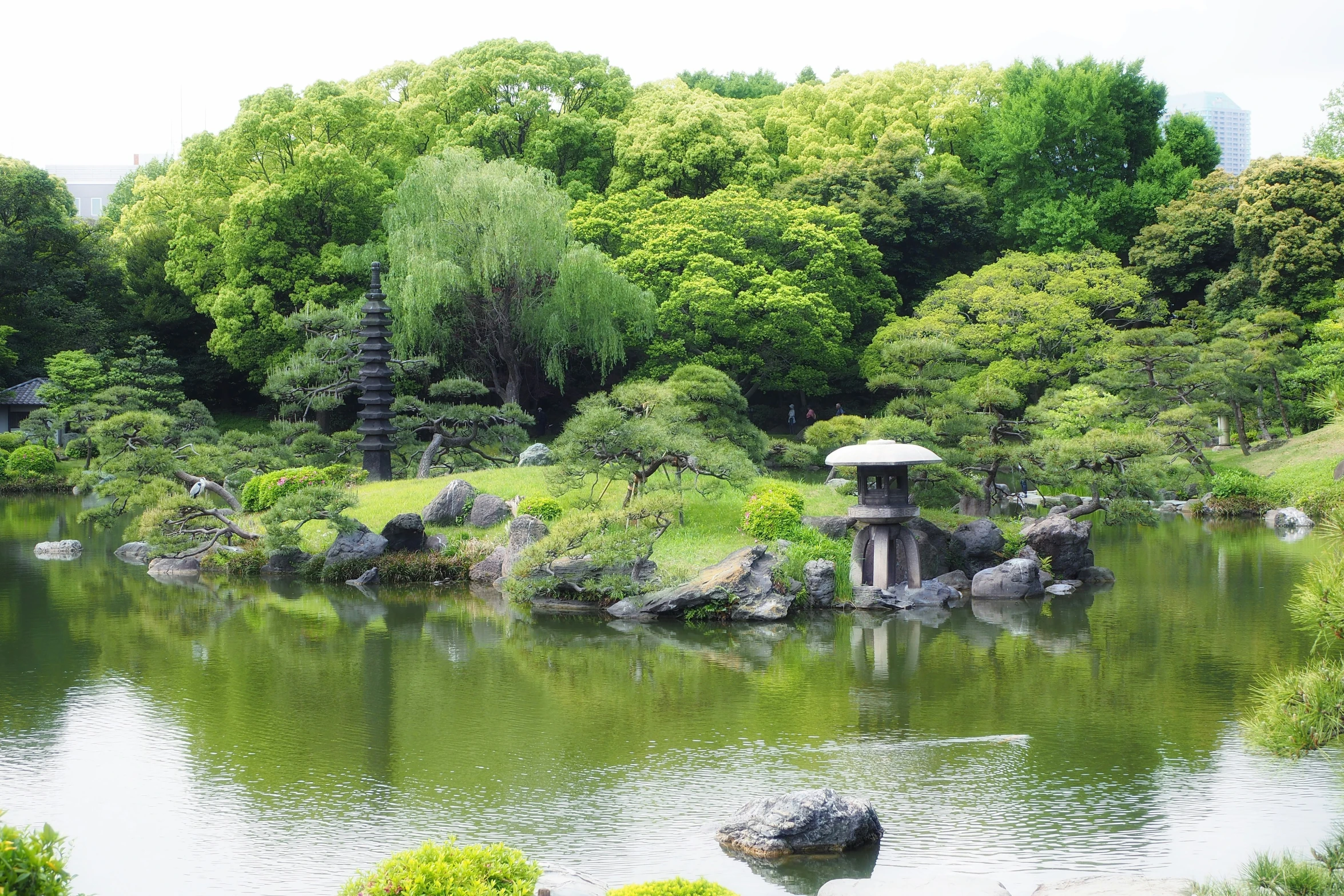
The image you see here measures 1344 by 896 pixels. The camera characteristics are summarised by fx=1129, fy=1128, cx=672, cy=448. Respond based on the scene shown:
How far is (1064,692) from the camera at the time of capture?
418 inches

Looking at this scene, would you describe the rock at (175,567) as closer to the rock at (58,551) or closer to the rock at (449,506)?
the rock at (58,551)

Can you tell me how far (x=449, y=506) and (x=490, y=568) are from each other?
1885 millimetres

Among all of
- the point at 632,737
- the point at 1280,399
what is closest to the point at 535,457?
the point at 632,737

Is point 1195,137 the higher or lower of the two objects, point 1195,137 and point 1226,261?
the higher

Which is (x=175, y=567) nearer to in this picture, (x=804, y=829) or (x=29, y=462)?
(x=29, y=462)

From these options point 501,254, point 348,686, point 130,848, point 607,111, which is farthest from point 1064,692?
point 607,111

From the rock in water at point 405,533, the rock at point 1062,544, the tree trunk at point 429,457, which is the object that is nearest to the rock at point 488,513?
the rock in water at point 405,533

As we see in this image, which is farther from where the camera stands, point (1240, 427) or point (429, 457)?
point (1240, 427)

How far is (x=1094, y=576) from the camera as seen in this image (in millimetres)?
16891

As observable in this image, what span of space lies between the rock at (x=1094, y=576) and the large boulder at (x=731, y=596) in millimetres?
5047

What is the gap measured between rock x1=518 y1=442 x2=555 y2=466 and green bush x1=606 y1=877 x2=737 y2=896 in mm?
16385

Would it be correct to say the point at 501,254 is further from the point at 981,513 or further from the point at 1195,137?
the point at 1195,137

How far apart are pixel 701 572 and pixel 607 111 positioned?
22491 mm

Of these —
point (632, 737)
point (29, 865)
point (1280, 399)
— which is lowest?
point (632, 737)
